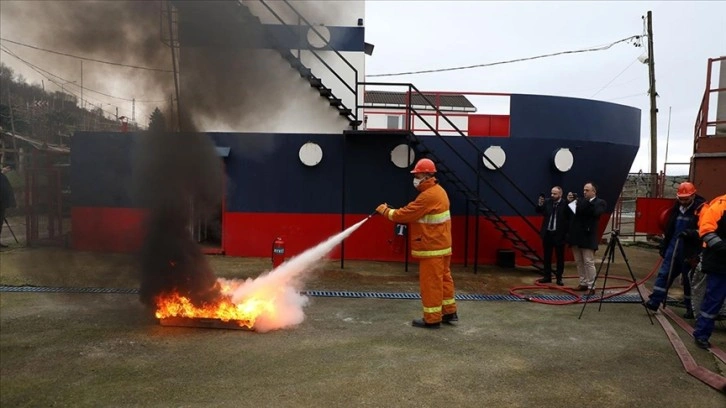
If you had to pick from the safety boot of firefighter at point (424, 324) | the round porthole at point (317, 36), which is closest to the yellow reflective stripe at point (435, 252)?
the safety boot of firefighter at point (424, 324)

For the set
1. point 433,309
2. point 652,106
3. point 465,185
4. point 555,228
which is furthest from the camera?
point 652,106

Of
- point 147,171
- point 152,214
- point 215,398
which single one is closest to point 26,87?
point 147,171

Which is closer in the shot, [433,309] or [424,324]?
[433,309]

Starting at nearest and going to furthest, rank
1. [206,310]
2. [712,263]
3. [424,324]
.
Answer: [712,263], [206,310], [424,324]

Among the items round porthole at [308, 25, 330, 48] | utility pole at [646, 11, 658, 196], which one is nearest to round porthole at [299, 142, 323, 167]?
round porthole at [308, 25, 330, 48]

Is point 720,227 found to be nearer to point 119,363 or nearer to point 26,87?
point 119,363

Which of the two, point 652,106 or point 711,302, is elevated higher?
point 652,106

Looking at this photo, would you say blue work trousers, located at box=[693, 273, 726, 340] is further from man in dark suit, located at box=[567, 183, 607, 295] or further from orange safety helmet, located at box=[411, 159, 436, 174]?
orange safety helmet, located at box=[411, 159, 436, 174]

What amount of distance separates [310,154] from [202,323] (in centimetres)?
492

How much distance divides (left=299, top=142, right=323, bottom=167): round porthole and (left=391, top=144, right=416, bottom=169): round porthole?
1499mm

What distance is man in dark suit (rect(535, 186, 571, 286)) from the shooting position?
7785 millimetres

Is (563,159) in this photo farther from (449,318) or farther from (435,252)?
(435,252)

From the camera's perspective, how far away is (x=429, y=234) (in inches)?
213

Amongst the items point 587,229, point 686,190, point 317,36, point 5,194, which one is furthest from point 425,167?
point 5,194
